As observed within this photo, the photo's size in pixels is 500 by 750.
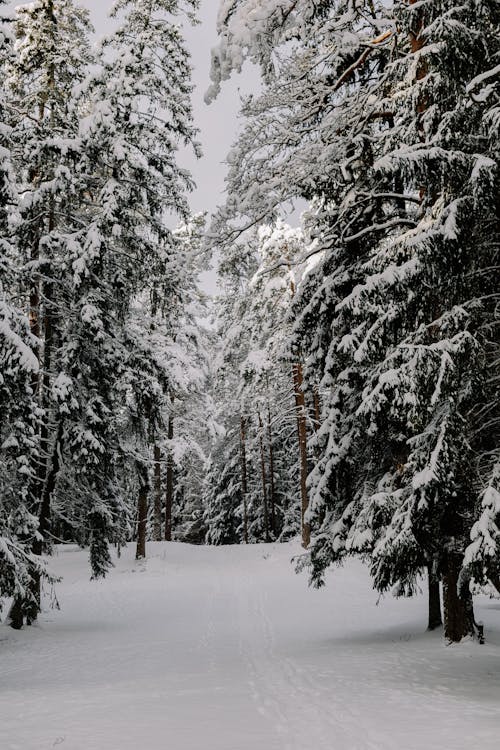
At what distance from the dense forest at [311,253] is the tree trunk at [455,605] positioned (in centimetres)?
3

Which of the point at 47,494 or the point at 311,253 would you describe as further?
the point at 47,494

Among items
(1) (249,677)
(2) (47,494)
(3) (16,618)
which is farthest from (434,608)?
(3) (16,618)

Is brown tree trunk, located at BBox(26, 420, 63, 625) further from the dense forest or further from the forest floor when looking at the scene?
the forest floor

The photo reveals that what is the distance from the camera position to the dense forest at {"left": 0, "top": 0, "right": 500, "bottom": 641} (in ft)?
23.3

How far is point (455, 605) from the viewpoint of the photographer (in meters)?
9.21

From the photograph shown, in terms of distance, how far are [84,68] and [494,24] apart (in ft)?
32.5

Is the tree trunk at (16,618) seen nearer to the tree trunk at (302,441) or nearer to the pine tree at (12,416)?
the pine tree at (12,416)

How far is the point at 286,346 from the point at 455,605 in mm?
5131

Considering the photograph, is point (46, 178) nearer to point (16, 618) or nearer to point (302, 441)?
point (16, 618)

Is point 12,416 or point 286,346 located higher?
point 286,346

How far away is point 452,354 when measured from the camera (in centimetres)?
684

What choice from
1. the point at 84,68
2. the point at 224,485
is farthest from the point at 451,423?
the point at 224,485

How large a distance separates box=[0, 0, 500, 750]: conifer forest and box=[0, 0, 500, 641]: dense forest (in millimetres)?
A: 54

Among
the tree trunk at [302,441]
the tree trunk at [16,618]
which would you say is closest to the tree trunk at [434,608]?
the tree trunk at [16,618]
